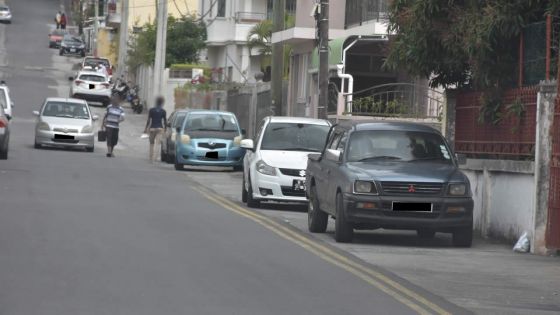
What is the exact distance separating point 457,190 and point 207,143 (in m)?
16.5

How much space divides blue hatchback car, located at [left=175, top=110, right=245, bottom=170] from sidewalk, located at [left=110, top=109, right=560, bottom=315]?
10976 mm

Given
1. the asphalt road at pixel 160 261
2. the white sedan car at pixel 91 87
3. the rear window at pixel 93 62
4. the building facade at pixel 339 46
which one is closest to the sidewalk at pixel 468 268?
the asphalt road at pixel 160 261

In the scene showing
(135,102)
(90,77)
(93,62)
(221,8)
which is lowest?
(135,102)

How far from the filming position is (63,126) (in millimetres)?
36656

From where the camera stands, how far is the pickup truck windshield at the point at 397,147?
17.6 m

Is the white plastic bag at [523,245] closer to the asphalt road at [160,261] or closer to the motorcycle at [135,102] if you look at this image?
the asphalt road at [160,261]

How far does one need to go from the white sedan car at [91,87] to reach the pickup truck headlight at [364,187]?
136 feet

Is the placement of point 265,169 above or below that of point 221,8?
below

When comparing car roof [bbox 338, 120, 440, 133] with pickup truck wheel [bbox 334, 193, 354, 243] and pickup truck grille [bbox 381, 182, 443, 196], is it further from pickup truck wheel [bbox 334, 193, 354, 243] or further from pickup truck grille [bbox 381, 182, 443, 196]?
pickup truck grille [bbox 381, 182, 443, 196]

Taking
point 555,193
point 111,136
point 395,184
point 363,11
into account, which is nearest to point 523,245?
point 555,193

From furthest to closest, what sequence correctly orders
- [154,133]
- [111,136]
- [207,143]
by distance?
1. [111,136]
2. [154,133]
3. [207,143]

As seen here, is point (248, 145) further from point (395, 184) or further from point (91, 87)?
point (91, 87)

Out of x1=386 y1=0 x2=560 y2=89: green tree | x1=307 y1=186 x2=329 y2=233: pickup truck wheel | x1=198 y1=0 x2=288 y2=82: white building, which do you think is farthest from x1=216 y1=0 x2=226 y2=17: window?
x1=307 y1=186 x2=329 y2=233: pickup truck wheel

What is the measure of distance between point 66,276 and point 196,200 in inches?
424
